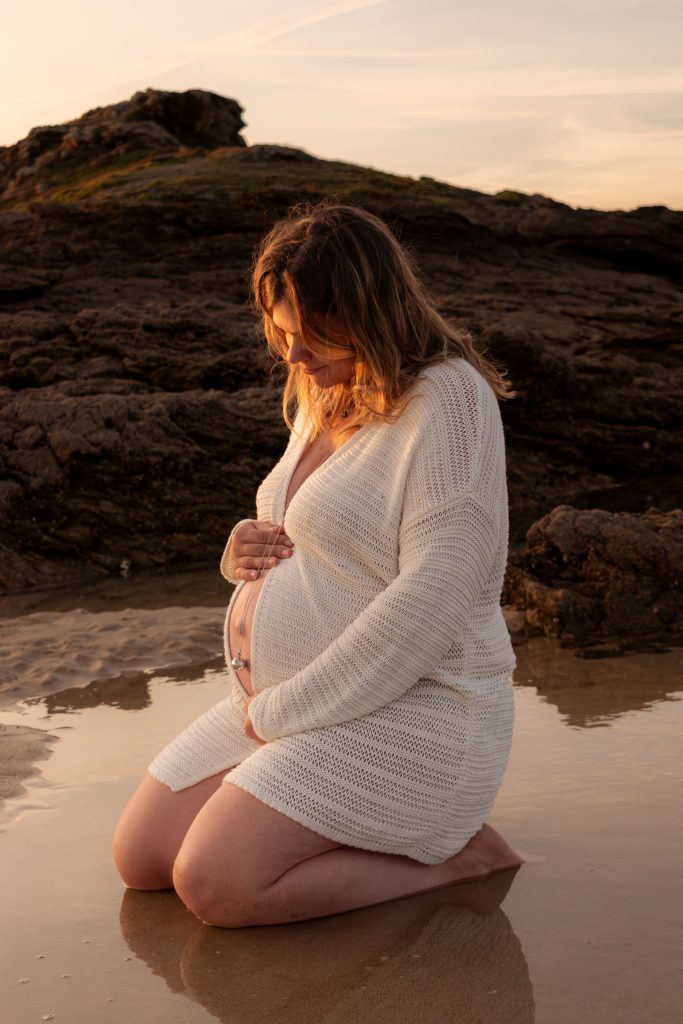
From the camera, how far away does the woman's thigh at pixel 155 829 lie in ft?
11.1

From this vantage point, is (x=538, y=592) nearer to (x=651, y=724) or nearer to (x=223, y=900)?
(x=651, y=724)

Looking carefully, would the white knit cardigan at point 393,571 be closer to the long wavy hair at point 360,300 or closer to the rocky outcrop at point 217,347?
the long wavy hair at point 360,300

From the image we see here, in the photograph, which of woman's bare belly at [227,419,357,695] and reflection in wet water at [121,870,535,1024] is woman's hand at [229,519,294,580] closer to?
woman's bare belly at [227,419,357,695]

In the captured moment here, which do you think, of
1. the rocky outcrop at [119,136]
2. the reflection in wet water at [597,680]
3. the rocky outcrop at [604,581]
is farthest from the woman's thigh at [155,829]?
the rocky outcrop at [119,136]

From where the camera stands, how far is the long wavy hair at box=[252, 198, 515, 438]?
332cm

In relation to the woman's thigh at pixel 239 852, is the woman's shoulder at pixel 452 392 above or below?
above

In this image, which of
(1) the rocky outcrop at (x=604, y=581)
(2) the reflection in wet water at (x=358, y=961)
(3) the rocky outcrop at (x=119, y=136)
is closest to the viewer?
(2) the reflection in wet water at (x=358, y=961)

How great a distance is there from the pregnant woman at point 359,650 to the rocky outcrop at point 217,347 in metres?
5.23

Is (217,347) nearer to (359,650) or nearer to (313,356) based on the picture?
(313,356)

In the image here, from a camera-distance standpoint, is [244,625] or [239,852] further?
[244,625]

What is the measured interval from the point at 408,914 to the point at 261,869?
0.42 m

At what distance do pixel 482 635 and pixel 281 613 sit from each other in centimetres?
57

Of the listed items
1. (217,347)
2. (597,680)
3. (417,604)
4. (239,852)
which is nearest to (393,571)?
(417,604)

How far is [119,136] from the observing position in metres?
21.5
